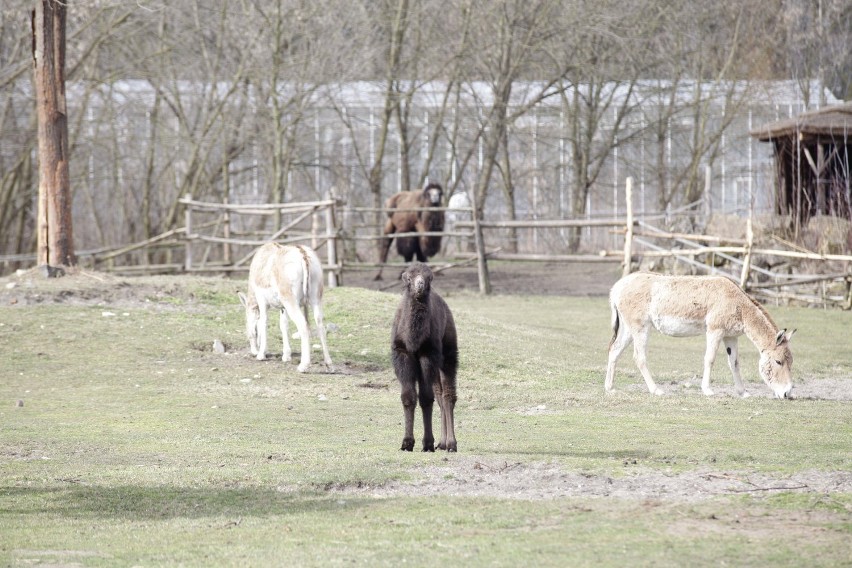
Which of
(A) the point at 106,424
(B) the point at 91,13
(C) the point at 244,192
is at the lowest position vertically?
(A) the point at 106,424

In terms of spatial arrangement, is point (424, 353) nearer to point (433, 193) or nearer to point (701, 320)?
point (701, 320)

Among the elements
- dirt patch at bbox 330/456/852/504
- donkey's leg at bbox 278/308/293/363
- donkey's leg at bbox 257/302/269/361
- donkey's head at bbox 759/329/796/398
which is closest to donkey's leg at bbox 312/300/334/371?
donkey's leg at bbox 278/308/293/363

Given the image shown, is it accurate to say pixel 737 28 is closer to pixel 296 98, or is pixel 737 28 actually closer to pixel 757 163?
pixel 757 163

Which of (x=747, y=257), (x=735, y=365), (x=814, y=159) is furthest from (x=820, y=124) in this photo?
(x=735, y=365)

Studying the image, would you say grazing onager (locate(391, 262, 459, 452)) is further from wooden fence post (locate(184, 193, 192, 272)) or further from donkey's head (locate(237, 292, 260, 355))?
wooden fence post (locate(184, 193, 192, 272))

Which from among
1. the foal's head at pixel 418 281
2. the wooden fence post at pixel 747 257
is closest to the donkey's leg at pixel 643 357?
the foal's head at pixel 418 281

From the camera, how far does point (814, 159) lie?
3020 cm

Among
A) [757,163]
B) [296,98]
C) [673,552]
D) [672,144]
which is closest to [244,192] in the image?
[296,98]

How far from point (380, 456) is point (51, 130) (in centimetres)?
1190

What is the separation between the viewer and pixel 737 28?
3569cm

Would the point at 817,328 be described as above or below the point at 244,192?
below

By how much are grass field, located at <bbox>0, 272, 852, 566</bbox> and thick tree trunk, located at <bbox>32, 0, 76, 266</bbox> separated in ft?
4.88

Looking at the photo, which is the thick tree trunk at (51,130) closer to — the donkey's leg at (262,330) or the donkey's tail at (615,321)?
the donkey's leg at (262,330)

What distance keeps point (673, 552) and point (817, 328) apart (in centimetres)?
1533
